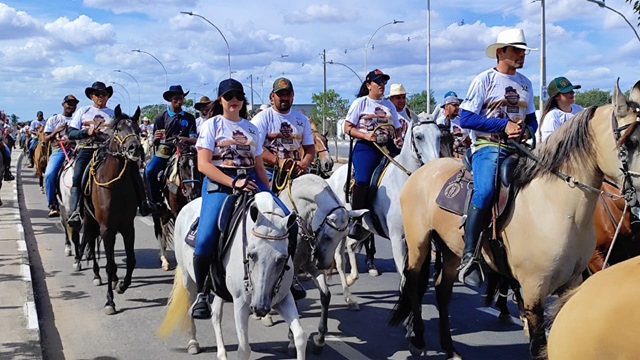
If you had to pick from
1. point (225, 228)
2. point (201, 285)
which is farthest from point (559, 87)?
point (201, 285)

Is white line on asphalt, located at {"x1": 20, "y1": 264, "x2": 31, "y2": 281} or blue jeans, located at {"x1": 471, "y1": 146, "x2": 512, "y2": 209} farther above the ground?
blue jeans, located at {"x1": 471, "y1": 146, "x2": 512, "y2": 209}

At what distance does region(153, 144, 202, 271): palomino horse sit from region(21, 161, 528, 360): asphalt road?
1.97ft

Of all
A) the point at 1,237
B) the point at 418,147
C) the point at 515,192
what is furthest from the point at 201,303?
the point at 1,237

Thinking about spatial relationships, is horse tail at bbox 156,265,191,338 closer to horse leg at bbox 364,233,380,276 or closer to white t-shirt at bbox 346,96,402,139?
white t-shirt at bbox 346,96,402,139

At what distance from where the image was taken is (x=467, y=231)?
18.4 feet

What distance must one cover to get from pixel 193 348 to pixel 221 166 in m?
1.90

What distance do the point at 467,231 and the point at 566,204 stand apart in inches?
37.6

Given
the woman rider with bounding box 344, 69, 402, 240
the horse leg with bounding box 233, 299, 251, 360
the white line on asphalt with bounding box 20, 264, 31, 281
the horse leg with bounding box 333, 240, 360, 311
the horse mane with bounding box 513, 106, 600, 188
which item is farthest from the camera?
the white line on asphalt with bounding box 20, 264, 31, 281

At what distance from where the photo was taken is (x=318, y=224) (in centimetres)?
616

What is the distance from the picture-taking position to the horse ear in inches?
166

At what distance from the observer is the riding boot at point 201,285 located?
5555 millimetres

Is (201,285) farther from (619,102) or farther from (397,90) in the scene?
(397,90)

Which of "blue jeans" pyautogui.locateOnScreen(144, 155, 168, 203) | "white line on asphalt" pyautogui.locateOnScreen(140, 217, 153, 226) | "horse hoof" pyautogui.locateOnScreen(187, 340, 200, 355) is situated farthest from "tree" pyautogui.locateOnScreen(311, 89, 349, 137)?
"horse hoof" pyautogui.locateOnScreen(187, 340, 200, 355)

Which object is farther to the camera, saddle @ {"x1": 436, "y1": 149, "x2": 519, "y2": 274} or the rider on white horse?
the rider on white horse
